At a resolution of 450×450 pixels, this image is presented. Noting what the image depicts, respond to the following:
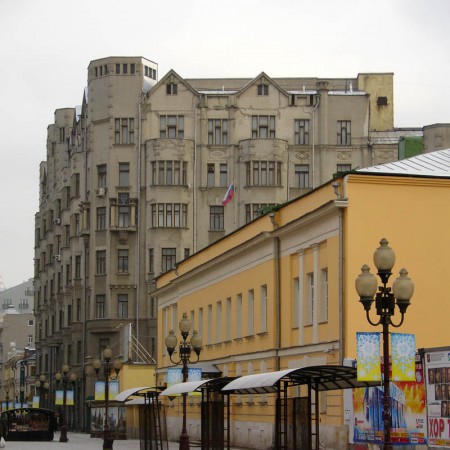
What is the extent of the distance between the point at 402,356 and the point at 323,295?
18.4m

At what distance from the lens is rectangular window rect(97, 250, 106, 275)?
82562mm

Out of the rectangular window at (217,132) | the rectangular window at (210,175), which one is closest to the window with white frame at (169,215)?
the rectangular window at (210,175)

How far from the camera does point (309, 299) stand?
4125 cm

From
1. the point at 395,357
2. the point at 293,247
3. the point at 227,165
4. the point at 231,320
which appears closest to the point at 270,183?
the point at 227,165

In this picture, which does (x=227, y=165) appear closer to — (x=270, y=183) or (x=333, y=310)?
(x=270, y=183)

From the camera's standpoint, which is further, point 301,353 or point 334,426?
point 301,353

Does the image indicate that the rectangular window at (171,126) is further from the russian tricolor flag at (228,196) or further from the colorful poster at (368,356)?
the colorful poster at (368,356)

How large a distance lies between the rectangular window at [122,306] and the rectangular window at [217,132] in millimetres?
11716

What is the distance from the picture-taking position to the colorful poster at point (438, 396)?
89.6 feet

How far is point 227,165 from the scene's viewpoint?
80.9 meters

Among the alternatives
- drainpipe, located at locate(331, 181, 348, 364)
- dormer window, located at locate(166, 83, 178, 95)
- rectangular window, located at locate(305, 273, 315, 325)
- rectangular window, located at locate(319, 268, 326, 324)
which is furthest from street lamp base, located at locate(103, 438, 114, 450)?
dormer window, located at locate(166, 83, 178, 95)

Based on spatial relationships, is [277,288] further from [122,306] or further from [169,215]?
[122,306]

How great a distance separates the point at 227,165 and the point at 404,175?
4365 centimetres

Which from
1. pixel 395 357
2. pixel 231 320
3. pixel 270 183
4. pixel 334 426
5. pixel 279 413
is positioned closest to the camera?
pixel 395 357
